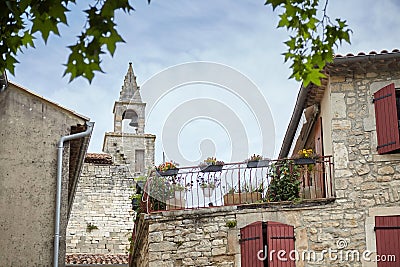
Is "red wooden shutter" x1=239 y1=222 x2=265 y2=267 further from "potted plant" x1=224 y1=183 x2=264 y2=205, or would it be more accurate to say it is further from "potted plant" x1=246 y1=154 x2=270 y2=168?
"potted plant" x1=246 y1=154 x2=270 y2=168

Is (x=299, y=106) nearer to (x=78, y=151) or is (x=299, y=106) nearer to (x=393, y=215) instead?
(x=393, y=215)

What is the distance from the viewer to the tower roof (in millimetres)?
28250

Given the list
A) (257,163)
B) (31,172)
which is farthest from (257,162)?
Result: (31,172)

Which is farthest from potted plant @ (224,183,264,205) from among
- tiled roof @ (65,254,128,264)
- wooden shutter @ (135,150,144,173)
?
wooden shutter @ (135,150,144,173)

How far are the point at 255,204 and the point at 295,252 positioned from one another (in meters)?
1.05

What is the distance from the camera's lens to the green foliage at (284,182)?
38.2 feet

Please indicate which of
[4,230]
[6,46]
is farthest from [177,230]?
[6,46]

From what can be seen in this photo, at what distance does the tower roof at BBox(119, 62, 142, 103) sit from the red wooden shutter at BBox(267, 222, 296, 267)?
17522mm

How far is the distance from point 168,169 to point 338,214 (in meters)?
3.06

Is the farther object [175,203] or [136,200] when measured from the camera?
[136,200]

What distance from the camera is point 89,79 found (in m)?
3.81

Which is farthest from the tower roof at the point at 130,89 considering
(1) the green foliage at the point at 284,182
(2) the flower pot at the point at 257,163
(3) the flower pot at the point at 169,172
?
(1) the green foliage at the point at 284,182

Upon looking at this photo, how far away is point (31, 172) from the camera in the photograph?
961cm

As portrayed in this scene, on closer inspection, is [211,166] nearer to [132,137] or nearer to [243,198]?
[243,198]
